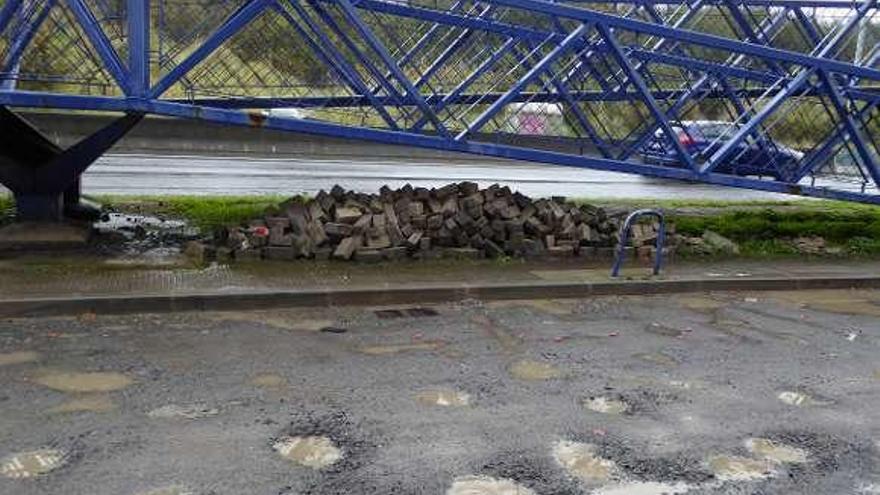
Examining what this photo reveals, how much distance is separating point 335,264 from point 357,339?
7.91 feet

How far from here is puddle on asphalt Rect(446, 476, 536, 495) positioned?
4.30 meters

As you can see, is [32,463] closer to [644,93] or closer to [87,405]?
[87,405]

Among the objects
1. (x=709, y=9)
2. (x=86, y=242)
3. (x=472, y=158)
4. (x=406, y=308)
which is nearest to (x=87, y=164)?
(x=86, y=242)

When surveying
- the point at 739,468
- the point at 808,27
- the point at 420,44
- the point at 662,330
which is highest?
the point at 808,27

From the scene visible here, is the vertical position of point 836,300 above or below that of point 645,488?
above

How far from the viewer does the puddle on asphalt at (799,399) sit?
5.92 m

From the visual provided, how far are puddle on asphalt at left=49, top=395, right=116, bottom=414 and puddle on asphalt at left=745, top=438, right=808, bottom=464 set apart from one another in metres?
3.71

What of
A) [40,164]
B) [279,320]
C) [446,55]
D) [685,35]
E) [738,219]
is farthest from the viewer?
[738,219]

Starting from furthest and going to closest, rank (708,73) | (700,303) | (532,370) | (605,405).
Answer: (708,73), (700,303), (532,370), (605,405)

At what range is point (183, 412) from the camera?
5234 millimetres

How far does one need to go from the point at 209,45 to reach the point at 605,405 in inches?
198

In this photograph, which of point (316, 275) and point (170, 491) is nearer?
point (170, 491)

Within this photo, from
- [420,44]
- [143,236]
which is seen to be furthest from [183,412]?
[420,44]

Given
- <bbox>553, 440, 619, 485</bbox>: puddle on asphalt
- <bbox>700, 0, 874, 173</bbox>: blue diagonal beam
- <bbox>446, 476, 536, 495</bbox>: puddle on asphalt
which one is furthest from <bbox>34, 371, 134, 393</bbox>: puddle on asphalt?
<bbox>700, 0, 874, 173</bbox>: blue diagonal beam
